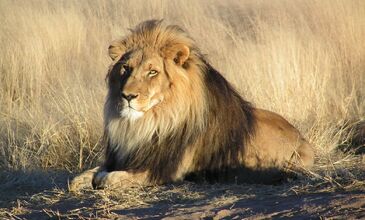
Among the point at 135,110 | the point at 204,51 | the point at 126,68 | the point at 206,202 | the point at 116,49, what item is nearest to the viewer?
the point at 206,202

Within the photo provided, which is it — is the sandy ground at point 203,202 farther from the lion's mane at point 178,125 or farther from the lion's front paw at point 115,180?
the lion's mane at point 178,125

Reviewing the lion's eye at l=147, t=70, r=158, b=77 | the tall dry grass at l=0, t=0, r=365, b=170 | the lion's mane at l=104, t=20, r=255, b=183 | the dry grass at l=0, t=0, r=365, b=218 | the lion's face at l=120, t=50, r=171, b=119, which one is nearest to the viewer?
the lion's face at l=120, t=50, r=171, b=119

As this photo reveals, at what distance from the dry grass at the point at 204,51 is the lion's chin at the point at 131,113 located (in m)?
1.29

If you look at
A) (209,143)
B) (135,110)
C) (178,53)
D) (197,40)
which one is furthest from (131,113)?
(197,40)

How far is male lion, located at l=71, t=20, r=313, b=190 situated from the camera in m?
5.52

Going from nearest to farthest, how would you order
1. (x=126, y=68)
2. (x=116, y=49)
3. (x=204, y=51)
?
1. (x=126, y=68)
2. (x=116, y=49)
3. (x=204, y=51)

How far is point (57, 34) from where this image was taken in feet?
40.4

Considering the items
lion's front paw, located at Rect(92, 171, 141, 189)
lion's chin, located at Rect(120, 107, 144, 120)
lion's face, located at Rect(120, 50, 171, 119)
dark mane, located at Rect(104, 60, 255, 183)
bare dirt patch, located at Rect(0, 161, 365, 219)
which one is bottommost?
bare dirt patch, located at Rect(0, 161, 365, 219)

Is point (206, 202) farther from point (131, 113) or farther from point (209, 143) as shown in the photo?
point (209, 143)

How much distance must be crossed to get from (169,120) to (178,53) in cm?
49

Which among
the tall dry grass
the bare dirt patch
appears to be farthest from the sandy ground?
the tall dry grass

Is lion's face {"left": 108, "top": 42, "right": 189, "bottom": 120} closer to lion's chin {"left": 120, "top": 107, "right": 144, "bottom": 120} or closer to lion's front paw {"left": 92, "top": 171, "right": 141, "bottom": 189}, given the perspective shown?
lion's chin {"left": 120, "top": 107, "right": 144, "bottom": 120}

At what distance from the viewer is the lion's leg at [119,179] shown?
545cm

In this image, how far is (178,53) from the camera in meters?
5.65
